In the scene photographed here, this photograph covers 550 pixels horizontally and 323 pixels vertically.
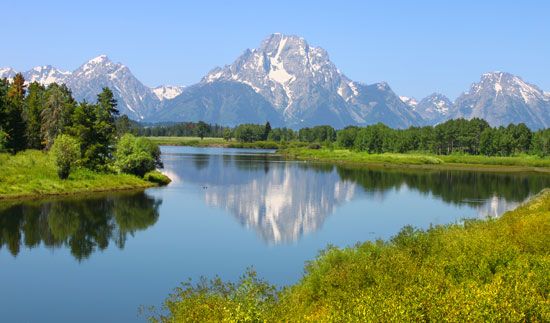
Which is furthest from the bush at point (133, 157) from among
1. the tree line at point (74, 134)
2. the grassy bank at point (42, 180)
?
the grassy bank at point (42, 180)

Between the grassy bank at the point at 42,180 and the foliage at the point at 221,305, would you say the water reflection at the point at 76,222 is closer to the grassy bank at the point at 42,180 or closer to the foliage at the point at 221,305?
the grassy bank at the point at 42,180

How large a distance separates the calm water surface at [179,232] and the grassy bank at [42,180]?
634 centimetres

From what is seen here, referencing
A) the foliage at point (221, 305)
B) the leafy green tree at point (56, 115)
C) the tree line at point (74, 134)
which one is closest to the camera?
the foliage at point (221, 305)

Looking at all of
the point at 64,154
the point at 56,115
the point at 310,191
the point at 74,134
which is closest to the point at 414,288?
the point at 64,154

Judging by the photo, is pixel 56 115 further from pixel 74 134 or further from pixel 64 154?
pixel 64 154

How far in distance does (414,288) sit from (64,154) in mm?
86895

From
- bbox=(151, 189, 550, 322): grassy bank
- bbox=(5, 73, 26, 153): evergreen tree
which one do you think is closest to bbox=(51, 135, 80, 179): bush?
bbox=(5, 73, 26, 153): evergreen tree

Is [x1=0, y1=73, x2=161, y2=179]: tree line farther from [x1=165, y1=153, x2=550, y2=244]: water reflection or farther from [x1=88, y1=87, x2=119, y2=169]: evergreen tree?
[x1=165, y1=153, x2=550, y2=244]: water reflection

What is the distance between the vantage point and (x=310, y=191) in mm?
117875

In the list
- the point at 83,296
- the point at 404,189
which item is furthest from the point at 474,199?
the point at 83,296

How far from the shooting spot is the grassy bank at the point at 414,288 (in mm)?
19641

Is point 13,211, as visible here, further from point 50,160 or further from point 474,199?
point 474,199

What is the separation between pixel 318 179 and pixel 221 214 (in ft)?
213

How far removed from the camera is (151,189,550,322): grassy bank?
64.4ft
